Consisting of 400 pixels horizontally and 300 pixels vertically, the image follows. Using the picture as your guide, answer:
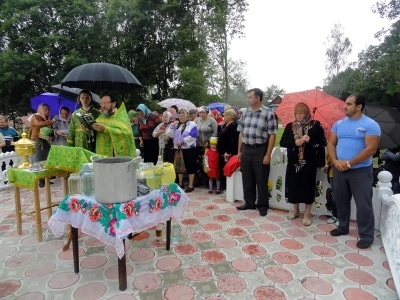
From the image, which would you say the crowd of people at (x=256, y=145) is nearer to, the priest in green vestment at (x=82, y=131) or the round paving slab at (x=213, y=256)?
the priest in green vestment at (x=82, y=131)

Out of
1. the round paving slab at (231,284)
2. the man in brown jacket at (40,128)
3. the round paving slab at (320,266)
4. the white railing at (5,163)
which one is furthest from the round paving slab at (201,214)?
the white railing at (5,163)

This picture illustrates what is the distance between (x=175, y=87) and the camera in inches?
592

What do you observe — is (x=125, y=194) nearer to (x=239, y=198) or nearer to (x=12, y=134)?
(x=239, y=198)

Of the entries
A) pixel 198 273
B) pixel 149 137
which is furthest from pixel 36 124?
pixel 198 273

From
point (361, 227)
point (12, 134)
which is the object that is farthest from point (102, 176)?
point (12, 134)

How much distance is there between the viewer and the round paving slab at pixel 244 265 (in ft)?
8.05

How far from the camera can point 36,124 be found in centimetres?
492

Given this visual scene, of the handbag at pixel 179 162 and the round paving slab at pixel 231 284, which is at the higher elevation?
the handbag at pixel 179 162

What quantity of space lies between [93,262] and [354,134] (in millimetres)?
Answer: 2841

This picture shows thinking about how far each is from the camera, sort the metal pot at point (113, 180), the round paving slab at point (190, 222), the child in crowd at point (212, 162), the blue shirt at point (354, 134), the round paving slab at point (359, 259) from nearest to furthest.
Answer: the metal pot at point (113, 180), the round paving slab at point (359, 259), the blue shirt at point (354, 134), the round paving slab at point (190, 222), the child in crowd at point (212, 162)

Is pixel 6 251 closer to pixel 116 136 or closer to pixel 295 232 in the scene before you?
pixel 116 136

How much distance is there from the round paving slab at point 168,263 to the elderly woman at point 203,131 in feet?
8.14

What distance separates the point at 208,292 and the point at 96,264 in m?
1.11

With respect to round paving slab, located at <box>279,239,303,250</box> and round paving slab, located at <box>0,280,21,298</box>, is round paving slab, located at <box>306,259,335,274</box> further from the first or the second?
round paving slab, located at <box>0,280,21,298</box>
